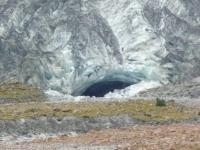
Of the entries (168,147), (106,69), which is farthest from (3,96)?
(168,147)

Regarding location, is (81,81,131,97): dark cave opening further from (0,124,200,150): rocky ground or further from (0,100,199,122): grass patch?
(0,124,200,150): rocky ground

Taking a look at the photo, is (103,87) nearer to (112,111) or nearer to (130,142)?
(112,111)

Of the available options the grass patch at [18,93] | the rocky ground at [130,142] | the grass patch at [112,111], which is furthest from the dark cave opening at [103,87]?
the rocky ground at [130,142]

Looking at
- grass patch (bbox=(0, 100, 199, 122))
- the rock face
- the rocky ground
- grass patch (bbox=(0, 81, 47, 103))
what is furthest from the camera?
the rock face

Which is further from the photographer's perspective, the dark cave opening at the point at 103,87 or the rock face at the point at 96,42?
the dark cave opening at the point at 103,87

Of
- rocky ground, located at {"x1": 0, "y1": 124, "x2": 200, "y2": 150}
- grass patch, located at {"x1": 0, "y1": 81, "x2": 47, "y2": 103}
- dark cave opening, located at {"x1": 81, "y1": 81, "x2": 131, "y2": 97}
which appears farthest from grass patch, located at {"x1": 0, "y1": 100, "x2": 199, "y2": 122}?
dark cave opening, located at {"x1": 81, "y1": 81, "x2": 131, "y2": 97}

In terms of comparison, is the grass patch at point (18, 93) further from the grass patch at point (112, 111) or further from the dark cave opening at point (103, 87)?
the dark cave opening at point (103, 87)
